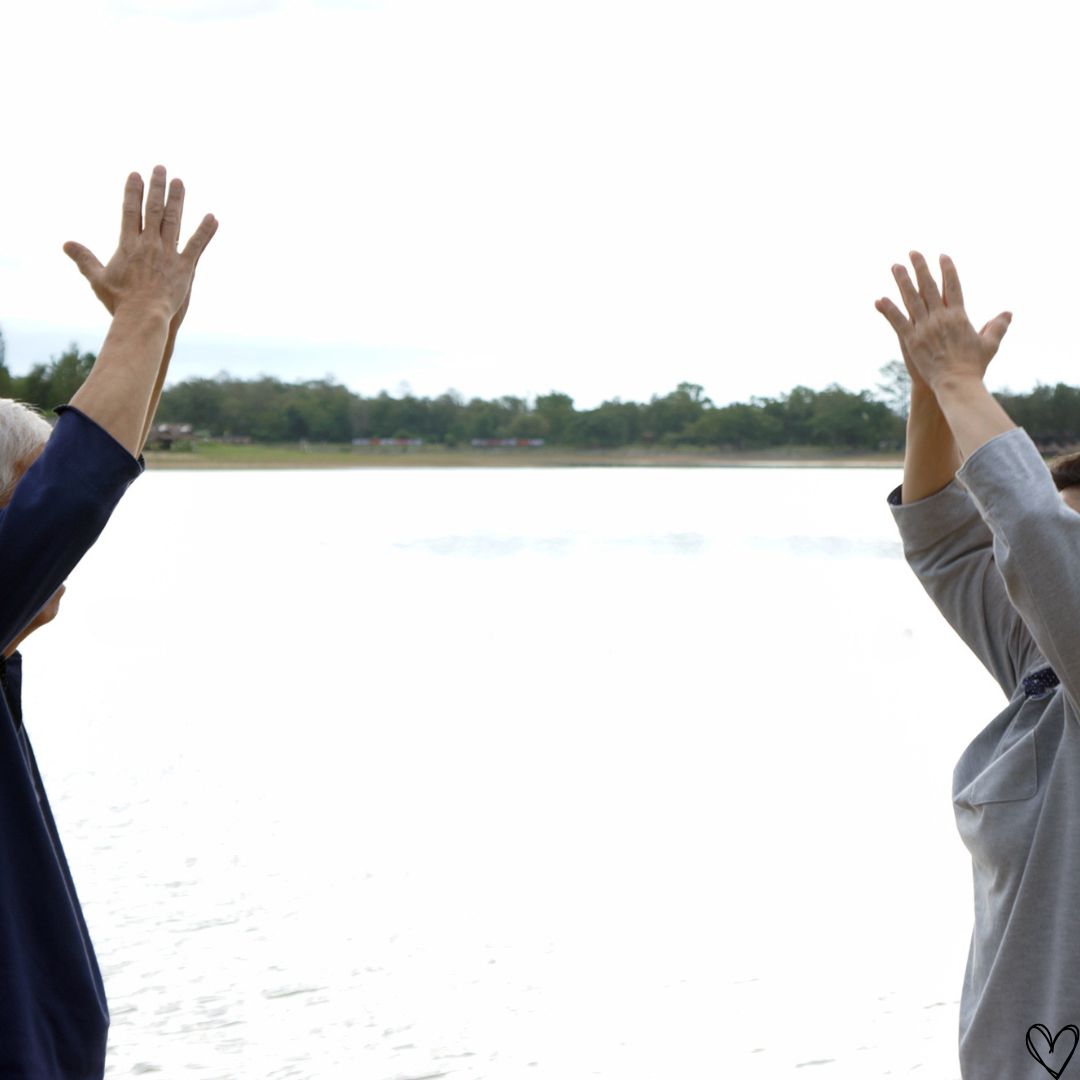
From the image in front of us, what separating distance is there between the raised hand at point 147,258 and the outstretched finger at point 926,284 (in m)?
0.74

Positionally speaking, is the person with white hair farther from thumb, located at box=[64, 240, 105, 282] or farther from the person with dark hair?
the person with dark hair

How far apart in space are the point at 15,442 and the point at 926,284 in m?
0.93

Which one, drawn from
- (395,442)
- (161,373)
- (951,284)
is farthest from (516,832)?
(395,442)

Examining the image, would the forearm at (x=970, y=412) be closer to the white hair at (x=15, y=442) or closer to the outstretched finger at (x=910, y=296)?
the outstretched finger at (x=910, y=296)

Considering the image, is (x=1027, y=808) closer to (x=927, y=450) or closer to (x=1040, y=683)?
(x=1040, y=683)

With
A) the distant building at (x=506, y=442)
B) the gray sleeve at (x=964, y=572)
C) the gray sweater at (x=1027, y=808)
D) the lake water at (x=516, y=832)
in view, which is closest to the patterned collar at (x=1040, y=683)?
the gray sweater at (x=1027, y=808)

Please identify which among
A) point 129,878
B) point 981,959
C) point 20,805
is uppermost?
point 20,805

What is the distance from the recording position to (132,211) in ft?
4.60

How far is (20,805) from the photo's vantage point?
1302mm

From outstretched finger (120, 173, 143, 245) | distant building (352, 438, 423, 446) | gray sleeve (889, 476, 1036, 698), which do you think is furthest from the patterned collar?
distant building (352, 438, 423, 446)

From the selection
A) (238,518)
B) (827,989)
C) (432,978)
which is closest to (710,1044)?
(827,989)

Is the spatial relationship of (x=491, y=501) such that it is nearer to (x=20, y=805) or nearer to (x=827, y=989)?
(x=827, y=989)

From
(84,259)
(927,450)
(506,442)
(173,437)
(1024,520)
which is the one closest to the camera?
(1024,520)

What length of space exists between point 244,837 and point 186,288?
421 cm
